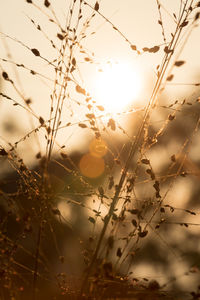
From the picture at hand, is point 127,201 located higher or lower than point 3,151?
lower

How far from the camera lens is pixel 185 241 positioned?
8.61m

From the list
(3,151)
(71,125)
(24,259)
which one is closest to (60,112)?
(71,125)

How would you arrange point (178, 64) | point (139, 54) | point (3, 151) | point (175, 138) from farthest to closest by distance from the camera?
point (175, 138)
point (139, 54)
point (3, 151)
point (178, 64)

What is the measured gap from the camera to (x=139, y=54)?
5.70 ft

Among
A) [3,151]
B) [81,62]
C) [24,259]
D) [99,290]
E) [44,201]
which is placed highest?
[24,259]

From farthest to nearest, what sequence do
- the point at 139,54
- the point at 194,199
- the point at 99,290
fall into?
the point at 194,199 < the point at 139,54 < the point at 99,290

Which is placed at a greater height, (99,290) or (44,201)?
(44,201)

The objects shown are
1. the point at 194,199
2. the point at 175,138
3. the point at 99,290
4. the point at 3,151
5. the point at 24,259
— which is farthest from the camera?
the point at 194,199

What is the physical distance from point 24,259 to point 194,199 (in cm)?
432

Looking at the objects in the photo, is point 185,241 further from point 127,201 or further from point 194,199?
point 127,201

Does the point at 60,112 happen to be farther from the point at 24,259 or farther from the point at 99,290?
the point at 24,259

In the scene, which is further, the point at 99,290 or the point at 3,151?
the point at 99,290

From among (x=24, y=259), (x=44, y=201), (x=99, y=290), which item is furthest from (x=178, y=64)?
(x=24, y=259)

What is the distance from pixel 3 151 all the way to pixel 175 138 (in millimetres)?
5730
